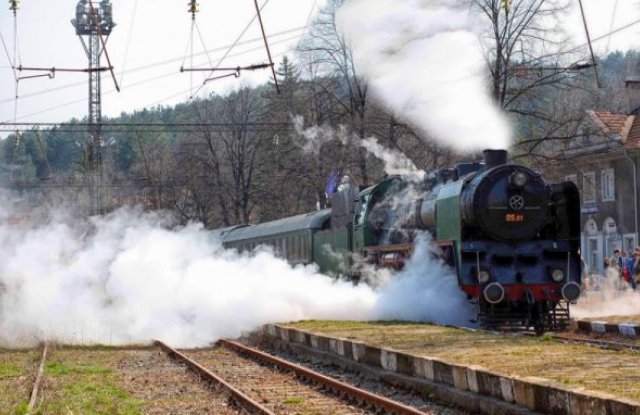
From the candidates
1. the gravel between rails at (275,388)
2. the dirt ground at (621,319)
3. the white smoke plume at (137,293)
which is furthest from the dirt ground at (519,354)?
the dirt ground at (621,319)

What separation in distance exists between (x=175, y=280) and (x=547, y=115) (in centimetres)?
1661

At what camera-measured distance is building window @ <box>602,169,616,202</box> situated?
43812mm

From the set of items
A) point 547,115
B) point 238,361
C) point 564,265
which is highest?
point 547,115

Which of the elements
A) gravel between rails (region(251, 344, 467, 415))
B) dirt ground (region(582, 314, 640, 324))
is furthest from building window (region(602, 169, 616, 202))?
gravel between rails (region(251, 344, 467, 415))

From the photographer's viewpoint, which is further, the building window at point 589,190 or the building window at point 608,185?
the building window at point 589,190

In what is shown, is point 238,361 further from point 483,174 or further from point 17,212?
point 17,212

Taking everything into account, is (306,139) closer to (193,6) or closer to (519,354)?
(193,6)

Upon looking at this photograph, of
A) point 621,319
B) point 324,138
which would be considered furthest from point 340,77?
point 621,319

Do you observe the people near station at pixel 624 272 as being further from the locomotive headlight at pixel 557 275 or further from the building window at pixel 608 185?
the building window at pixel 608 185

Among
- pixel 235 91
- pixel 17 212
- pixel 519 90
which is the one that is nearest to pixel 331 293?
pixel 17 212

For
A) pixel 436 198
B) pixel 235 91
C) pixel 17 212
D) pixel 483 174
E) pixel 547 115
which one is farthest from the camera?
pixel 235 91

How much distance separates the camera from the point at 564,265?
1817cm

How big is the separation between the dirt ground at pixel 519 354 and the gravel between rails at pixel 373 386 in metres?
0.59

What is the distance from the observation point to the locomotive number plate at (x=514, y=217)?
17.7 metres
